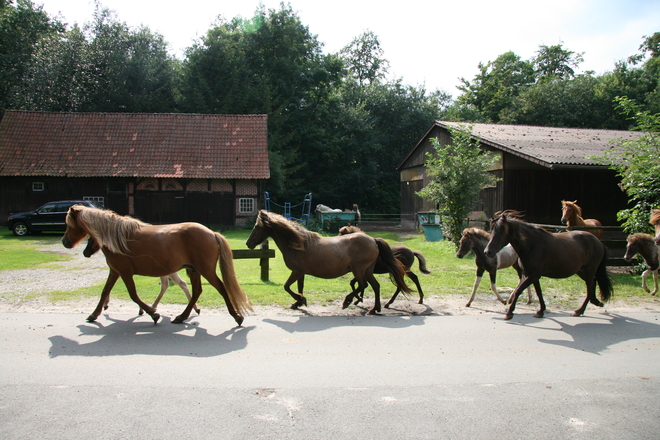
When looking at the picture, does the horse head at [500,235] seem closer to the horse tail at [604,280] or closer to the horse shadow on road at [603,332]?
the horse shadow on road at [603,332]

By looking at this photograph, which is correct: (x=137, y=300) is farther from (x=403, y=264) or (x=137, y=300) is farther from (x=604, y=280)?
(x=604, y=280)

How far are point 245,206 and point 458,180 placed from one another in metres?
13.4

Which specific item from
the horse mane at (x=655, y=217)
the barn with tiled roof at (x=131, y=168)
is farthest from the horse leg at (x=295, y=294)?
the barn with tiled roof at (x=131, y=168)

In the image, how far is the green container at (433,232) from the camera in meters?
17.1

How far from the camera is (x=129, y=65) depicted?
104 feet

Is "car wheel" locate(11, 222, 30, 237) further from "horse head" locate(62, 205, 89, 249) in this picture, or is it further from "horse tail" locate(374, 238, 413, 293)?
"horse tail" locate(374, 238, 413, 293)

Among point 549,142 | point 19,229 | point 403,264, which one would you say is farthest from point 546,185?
point 19,229

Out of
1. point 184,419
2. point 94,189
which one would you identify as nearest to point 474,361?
point 184,419

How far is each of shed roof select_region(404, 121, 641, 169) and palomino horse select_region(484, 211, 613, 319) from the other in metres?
6.41

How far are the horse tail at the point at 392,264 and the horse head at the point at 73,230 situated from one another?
463cm

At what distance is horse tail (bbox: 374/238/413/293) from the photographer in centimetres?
707

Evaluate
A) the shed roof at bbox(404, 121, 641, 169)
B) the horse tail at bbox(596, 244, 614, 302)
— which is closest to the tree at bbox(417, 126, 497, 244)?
the shed roof at bbox(404, 121, 641, 169)

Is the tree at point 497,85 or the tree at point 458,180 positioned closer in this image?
the tree at point 458,180

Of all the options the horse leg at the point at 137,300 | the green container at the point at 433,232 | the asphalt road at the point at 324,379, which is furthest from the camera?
the green container at the point at 433,232
